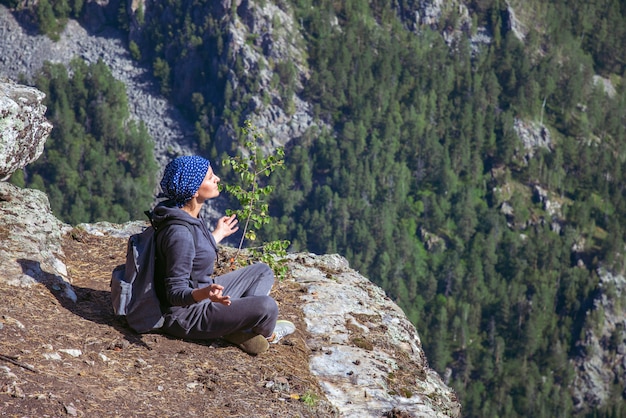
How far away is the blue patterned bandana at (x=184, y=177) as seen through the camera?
12.0 m

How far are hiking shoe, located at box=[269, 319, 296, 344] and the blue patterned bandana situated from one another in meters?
2.85

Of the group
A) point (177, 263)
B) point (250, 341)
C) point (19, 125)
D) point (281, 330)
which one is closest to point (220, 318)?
point (250, 341)

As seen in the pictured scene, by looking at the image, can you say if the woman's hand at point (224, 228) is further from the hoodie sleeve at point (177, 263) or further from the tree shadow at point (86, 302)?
the tree shadow at point (86, 302)

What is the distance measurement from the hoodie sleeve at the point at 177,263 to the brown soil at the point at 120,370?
1.09 m

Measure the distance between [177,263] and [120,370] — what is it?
1.66 metres

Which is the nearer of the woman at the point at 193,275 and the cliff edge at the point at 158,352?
the cliff edge at the point at 158,352

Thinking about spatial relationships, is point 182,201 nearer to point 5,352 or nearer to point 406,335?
point 5,352

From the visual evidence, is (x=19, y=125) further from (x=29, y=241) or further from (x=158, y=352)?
(x=158, y=352)

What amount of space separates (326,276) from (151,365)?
651 centimetres

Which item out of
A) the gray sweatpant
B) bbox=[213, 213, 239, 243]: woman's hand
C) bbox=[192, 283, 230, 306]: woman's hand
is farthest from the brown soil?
bbox=[213, 213, 239, 243]: woman's hand

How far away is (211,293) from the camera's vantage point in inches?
436

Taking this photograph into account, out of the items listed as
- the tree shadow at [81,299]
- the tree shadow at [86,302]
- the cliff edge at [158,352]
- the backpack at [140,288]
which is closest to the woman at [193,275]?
the backpack at [140,288]

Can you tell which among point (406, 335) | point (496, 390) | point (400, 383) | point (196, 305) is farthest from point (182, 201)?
point (496, 390)

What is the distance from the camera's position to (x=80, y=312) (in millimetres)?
Result: 13172
